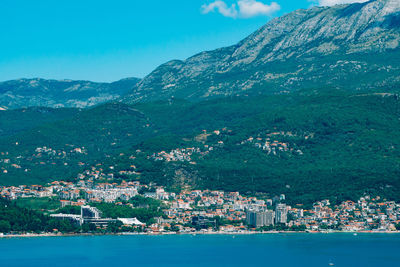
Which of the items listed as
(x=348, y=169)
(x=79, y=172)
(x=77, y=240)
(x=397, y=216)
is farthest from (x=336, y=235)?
(x=79, y=172)

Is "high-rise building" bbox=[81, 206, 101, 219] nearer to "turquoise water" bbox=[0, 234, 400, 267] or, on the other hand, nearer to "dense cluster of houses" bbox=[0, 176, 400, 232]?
"turquoise water" bbox=[0, 234, 400, 267]

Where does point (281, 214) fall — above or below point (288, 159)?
below

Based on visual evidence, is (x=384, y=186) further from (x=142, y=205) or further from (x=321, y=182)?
(x=142, y=205)

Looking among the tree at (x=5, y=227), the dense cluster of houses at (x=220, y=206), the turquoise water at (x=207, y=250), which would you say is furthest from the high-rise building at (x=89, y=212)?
the tree at (x=5, y=227)

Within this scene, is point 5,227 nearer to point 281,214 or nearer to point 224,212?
point 224,212

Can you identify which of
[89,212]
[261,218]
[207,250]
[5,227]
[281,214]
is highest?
[281,214]

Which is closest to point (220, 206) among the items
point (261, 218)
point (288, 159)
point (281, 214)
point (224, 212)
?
point (224, 212)

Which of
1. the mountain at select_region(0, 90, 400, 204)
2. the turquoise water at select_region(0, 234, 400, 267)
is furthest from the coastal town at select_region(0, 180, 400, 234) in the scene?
the turquoise water at select_region(0, 234, 400, 267)
